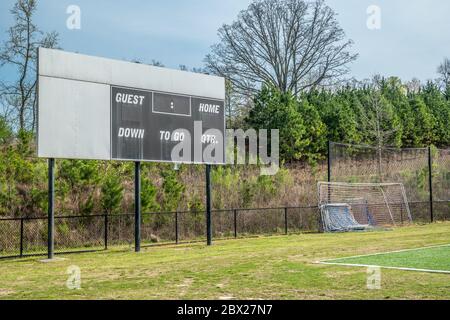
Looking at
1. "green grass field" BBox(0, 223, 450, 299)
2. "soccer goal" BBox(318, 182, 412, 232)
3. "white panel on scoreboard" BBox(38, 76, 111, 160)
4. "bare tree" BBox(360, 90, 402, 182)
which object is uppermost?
"bare tree" BBox(360, 90, 402, 182)

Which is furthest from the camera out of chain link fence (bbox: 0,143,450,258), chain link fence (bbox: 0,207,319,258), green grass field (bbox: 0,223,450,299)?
chain link fence (bbox: 0,143,450,258)

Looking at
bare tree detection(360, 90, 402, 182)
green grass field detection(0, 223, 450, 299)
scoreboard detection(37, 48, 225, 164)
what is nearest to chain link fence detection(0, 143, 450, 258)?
scoreboard detection(37, 48, 225, 164)

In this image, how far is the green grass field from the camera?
9.09 metres

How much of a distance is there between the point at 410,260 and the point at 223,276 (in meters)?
4.68

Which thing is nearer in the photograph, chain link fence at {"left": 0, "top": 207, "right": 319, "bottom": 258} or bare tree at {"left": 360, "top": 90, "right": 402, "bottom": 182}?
chain link fence at {"left": 0, "top": 207, "right": 319, "bottom": 258}

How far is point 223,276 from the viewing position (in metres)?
11.2

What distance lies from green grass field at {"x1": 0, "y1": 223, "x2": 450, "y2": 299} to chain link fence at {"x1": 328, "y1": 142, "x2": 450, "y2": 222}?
509 inches

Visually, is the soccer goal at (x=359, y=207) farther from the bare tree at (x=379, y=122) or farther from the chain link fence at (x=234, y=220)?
the bare tree at (x=379, y=122)

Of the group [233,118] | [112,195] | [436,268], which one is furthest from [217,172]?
[436,268]

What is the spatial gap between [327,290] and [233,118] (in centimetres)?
3226

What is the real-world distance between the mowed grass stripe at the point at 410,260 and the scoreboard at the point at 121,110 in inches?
268

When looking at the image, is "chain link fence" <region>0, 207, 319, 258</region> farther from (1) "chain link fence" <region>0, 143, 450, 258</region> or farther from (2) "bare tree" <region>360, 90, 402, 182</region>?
(2) "bare tree" <region>360, 90, 402, 182</region>

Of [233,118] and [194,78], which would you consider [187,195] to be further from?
[233,118]

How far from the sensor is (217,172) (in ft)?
91.7
